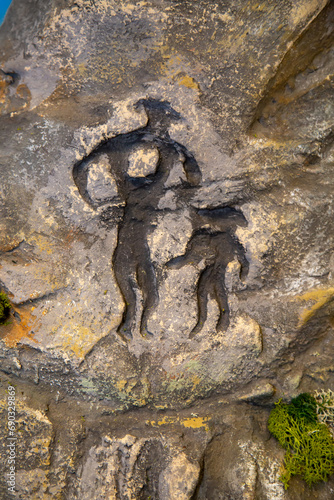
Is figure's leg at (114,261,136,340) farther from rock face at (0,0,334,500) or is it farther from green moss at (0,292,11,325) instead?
green moss at (0,292,11,325)

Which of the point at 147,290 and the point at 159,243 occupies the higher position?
the point at 159,243

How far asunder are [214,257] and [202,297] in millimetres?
320

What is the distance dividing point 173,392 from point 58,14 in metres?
2.87

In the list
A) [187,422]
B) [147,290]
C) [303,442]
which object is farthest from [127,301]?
[303,442]

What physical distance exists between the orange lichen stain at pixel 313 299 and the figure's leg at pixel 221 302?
53 centimetres

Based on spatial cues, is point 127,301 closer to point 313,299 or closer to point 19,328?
point 19,328

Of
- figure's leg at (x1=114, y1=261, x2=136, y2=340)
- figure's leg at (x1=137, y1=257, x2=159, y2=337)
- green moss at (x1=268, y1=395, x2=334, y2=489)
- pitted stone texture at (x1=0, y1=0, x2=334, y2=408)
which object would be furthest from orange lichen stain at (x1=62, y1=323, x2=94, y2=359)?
green moss at (x1=268, y1=395, x2=334, y2=489)

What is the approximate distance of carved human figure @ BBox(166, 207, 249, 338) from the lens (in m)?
2.94

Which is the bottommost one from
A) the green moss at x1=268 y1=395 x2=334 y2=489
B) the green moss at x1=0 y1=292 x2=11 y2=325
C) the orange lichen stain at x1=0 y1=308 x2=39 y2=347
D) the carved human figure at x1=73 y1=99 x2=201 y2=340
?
the green moss at x1=268 y1=395 x2=334 y2=489

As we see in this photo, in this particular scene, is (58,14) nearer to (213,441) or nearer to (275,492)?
(213,441)

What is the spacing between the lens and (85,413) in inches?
120

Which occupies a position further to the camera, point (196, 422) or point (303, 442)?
point (196, 422)

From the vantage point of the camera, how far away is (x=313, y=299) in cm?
288

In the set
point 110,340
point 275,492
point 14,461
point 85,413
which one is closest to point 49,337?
point 110,340
